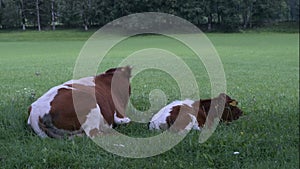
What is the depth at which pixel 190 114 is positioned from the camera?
16.4 ft

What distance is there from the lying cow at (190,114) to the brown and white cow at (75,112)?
0.37 metres

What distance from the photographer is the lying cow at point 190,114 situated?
484 cm

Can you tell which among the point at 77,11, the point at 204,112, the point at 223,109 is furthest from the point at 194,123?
the point at 77,11

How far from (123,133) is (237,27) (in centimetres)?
2752

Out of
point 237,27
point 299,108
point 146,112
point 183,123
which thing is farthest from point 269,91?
point 237,27

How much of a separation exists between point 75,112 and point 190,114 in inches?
49.7

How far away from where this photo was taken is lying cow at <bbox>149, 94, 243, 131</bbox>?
484 centimetres

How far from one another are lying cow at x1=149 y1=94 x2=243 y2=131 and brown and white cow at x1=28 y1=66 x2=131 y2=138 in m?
0.37

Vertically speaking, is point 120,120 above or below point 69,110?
below

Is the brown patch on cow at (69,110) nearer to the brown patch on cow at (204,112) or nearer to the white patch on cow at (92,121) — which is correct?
the white patch on cow at (92,121)

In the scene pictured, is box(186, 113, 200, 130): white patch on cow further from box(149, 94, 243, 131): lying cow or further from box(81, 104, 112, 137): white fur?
box(81, 104, 112, 137): white fur

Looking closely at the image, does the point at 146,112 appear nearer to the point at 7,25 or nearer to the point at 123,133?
the point at 123,133

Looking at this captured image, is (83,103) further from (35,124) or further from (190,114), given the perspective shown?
(190,114)

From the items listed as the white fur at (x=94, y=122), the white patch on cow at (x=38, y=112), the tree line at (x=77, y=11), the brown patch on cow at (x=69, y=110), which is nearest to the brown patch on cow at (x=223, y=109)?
the white fur at (x=94, y=122)
